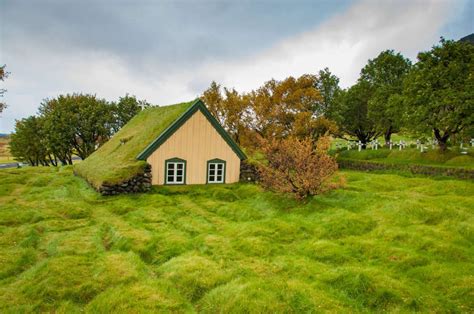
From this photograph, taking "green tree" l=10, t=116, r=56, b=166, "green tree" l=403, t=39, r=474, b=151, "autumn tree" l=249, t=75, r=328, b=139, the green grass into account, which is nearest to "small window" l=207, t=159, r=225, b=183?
"autumn tree" l=249, t=75, r=328, b=139

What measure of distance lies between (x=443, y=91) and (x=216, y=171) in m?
22.3

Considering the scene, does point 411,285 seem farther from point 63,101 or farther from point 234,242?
point 63,101

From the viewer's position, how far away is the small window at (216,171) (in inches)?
903

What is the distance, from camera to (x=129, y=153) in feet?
73.7

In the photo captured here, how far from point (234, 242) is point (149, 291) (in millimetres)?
4128

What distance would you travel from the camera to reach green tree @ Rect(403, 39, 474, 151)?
2620cm

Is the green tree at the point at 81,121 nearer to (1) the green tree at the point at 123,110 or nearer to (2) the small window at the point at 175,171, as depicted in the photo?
(1) the green tree at the point at 123,110

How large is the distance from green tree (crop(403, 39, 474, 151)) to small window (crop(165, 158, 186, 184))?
2291cm

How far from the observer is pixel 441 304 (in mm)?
7449

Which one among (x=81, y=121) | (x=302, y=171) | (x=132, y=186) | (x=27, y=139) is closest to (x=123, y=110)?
(x=81, y=121)

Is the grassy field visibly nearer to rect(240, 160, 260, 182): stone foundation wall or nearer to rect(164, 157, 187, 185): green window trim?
rect(164, 157, 187, 185): green window trim

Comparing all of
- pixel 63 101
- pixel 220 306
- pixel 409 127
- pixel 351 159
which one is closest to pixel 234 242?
pixel 220 306

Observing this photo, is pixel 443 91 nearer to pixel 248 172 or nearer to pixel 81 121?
pixel 248 172

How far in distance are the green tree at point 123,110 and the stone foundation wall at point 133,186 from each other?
96.5ft
